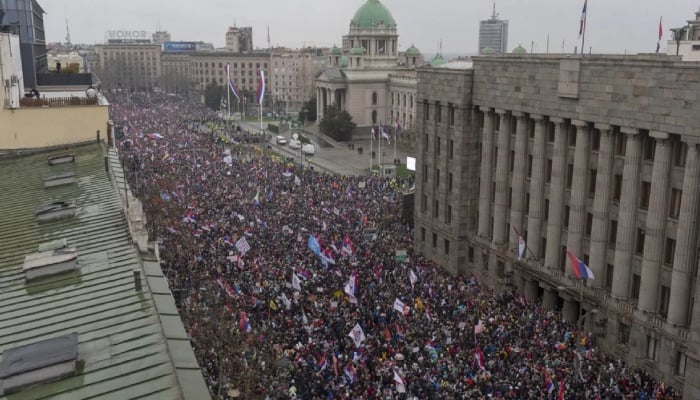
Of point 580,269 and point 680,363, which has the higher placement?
point 580,269

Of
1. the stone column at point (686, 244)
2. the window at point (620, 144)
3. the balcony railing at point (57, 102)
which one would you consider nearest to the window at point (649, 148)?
the window at point (620, 144)

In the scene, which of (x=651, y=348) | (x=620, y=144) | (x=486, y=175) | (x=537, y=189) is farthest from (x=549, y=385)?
(x=486, y=175)

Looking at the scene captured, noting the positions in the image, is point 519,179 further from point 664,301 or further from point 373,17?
point 373,17

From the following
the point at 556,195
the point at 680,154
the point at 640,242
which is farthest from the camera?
the point at 556,195

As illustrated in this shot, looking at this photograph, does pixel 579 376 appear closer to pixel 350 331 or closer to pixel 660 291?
pixel 660 291

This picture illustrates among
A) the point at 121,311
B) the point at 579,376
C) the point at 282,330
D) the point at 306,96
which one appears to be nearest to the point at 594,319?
the point at 579,376

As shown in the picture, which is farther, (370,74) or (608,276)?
(370,74)

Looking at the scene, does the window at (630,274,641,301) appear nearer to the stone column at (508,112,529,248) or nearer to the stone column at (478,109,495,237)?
the stone column at (508,112,529,248)
